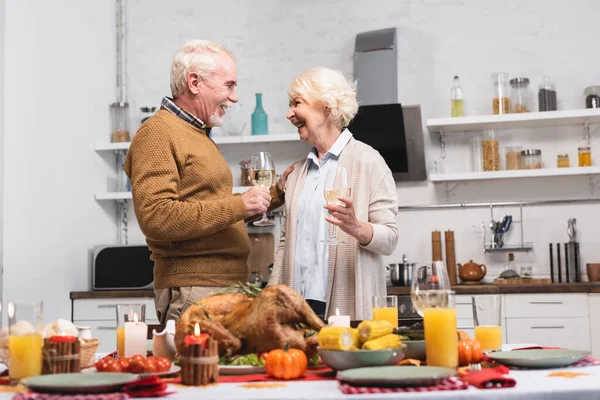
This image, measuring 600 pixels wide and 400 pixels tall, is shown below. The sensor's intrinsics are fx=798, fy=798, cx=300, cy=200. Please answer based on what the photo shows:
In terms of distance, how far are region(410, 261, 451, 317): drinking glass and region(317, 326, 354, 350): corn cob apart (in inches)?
7.8

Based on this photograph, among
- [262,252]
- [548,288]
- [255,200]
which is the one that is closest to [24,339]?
[255,200]

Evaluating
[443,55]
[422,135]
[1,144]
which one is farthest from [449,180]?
[1,144]

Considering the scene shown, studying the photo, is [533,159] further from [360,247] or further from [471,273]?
[360,247]

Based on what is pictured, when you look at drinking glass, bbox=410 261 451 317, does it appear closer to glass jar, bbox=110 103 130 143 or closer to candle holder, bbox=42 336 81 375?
candle holder, bbox=42 336 81 375

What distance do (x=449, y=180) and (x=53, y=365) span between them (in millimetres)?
3781

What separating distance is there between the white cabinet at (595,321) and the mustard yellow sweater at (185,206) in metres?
2.54

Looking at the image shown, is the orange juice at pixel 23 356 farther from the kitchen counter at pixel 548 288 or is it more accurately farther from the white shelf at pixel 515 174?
the white shelf at pixel 515 174

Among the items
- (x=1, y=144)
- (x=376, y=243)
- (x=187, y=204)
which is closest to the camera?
(x=187, y=204)

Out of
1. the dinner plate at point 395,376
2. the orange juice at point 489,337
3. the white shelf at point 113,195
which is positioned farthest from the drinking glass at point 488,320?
the white shelf at point 113,195

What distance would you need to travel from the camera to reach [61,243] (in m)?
4.83

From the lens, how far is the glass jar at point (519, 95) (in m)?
4.92

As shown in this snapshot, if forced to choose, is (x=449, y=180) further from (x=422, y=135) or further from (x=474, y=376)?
(x=474, y=376)

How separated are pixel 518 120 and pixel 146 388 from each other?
3826 millimetres

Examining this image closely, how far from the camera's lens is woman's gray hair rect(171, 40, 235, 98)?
271 centimetres
